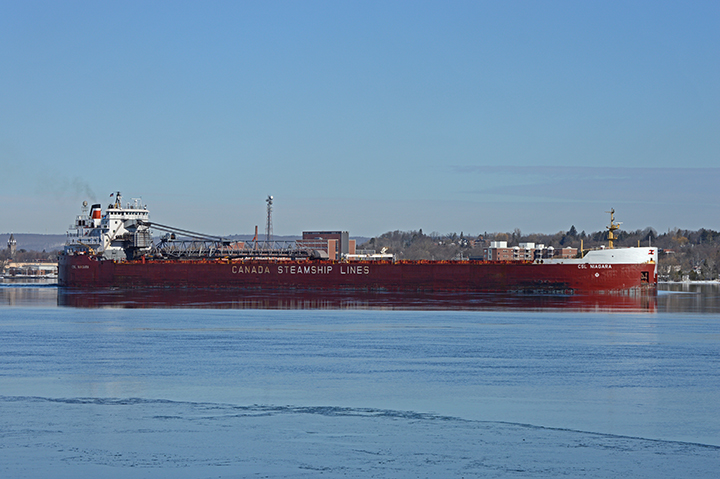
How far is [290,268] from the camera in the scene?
49406 millimetres

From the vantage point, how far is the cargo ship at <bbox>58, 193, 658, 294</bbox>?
45469 millimetres

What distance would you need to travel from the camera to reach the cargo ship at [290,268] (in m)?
45.5

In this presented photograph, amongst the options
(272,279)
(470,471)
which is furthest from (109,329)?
(272,279)

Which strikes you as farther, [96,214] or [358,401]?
[96,214]

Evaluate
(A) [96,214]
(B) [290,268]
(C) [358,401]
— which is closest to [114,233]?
(A) [96,214]

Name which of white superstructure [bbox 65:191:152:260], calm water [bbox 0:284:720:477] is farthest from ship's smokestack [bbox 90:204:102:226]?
calm water [bbox 0:284:720:477]

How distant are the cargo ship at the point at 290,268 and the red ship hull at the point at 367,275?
57 mm

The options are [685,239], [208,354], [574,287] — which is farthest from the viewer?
[685,239]

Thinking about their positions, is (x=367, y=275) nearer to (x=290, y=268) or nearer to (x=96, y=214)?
(x=290, y=268)

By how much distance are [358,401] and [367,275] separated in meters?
36.3

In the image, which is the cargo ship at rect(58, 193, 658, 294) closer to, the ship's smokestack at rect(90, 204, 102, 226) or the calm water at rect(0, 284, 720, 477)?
the ship's smokestack at rect(90, 204, 102, 226)

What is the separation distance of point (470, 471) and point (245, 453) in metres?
2.51

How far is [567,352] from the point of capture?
17922 millimetres

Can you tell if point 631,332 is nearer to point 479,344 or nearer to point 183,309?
point 479,344
